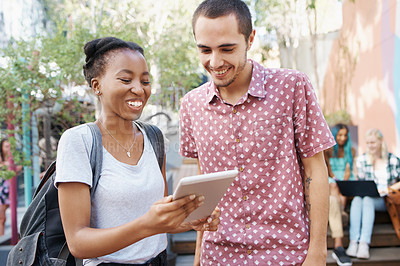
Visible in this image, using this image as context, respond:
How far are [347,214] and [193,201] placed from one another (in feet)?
13.4

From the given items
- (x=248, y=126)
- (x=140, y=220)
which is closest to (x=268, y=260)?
(x=248, y=126)

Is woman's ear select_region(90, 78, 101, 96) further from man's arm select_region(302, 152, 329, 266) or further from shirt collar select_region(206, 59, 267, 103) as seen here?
man's arm select_region(302, 152, 329, 266)

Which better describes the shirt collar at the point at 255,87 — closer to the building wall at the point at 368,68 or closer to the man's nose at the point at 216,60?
A: the man's nose at the point at 216,60

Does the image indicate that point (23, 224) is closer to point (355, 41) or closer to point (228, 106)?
point (228, 106)

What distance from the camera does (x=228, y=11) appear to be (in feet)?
5.30

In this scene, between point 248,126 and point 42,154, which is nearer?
point 248,126

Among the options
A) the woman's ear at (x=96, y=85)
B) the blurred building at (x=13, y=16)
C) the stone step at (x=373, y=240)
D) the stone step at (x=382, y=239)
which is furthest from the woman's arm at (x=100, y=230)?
the blurred building at (x=13, y=16)

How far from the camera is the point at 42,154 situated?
4.54 metres

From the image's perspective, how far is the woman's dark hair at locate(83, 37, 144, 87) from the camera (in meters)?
1.53

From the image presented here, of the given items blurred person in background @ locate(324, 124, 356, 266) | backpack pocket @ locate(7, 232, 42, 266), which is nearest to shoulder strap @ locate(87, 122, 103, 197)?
backpack pocket @ locate(7, 232, 42, 266)

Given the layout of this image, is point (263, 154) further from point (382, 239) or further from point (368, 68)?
point (368, 68)

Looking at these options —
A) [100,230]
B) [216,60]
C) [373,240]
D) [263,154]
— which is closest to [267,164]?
[263,154]

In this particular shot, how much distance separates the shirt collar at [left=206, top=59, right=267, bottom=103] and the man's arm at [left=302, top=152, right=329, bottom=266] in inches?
14.8

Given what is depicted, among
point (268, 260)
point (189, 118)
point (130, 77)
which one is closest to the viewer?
point (130, 77)
